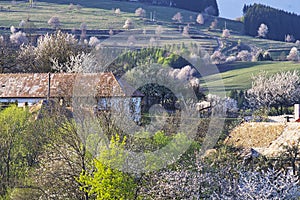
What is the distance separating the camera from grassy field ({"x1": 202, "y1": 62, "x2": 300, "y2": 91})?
77.1m

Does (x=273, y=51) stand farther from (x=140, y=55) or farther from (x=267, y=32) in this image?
(x=140, y=55)

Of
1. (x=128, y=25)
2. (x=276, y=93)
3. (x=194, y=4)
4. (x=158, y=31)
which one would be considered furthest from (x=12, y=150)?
(x=194, y=4)

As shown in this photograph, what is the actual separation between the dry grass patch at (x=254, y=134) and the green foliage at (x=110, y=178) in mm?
12568

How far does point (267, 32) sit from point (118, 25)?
1494 inches

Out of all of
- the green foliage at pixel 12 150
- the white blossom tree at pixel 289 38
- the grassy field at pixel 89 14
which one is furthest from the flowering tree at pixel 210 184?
the white blossom tree at pixel 289 38

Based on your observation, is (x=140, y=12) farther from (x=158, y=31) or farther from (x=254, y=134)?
(x=254, y=134)

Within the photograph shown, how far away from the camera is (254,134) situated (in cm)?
3306

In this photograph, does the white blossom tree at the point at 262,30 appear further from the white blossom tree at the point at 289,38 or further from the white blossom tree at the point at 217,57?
→ the white blossom tree at the point at 217,57

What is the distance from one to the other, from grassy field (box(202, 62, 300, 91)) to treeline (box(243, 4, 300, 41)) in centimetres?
4996

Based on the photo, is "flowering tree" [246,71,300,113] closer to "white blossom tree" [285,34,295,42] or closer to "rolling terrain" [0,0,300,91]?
"rolling terrain" [0,0,300,91]

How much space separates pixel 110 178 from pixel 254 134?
15933mm

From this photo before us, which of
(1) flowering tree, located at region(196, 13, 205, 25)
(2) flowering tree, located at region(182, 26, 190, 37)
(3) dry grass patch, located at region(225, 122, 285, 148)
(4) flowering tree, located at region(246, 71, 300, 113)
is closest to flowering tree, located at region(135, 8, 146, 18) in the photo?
(1) flowering tree, located at region(196, 13, 205, 25)

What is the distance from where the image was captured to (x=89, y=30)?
373 ft

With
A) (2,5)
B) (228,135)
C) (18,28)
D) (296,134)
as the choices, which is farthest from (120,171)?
(2,5)
